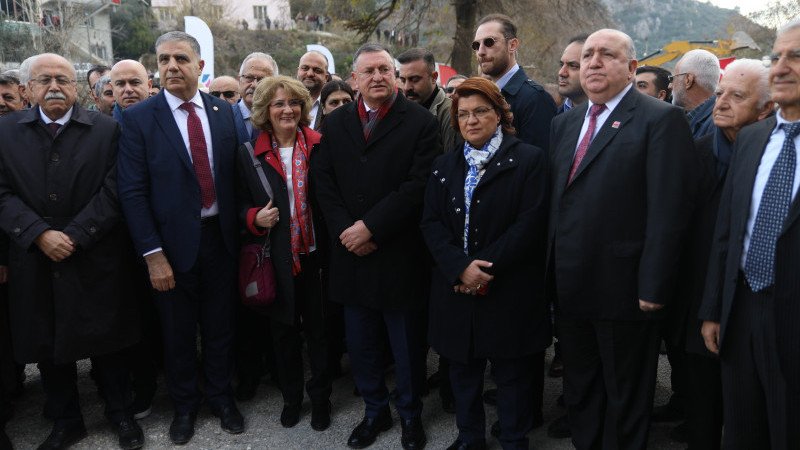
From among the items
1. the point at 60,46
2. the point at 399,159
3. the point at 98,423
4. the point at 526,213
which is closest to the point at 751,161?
the point at 526,213

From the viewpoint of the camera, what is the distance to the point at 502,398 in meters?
3.22

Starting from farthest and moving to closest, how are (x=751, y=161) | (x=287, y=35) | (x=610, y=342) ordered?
(x=287, y=35)
(x=610, y=342)
(x=751, y=161)

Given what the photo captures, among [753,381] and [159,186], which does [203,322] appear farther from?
[753,381]

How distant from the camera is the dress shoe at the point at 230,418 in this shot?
12.2 feet

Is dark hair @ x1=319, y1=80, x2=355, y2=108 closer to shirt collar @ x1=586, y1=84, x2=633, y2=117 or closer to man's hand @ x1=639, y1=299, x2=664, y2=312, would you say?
shirt collar @ x1=586, y1=84, x2=633, y2=117

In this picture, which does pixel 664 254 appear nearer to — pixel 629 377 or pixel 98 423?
pixel 629 377

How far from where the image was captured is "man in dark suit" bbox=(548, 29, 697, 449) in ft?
8.88

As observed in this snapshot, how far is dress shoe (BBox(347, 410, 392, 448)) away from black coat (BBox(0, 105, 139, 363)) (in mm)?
1632

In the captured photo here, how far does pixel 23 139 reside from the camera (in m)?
3.43

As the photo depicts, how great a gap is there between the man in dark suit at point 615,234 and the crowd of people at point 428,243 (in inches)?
0.5

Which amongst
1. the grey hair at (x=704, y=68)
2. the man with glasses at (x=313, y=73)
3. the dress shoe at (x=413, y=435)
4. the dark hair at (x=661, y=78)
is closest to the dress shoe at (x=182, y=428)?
the dress shoe at (x=413, y=435)

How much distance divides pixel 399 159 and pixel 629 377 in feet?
5.92

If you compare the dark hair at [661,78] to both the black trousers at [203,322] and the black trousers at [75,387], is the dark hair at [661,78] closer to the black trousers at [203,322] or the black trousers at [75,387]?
the black trousers at [203,322]

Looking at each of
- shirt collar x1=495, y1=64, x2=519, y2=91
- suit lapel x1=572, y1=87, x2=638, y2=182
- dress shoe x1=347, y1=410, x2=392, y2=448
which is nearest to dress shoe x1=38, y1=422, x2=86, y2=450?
dress shoe x1=347, y1=410, x2=392, y2=448
